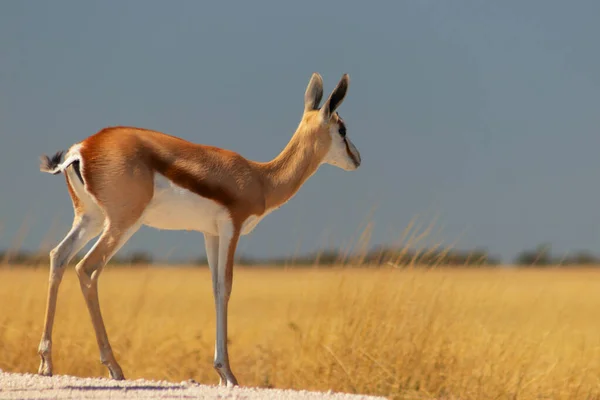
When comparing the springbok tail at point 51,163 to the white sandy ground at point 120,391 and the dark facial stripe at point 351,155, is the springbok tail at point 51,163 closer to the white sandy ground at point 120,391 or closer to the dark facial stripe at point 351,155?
the white sandy ground at point 120,391

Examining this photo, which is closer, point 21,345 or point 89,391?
point 89,391

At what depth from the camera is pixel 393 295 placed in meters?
9.60

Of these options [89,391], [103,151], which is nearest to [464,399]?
[89,391]

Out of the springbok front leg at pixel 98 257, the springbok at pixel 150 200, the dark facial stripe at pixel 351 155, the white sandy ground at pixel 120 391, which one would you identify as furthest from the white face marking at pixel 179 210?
the dark facial stripe at pixel 351 155

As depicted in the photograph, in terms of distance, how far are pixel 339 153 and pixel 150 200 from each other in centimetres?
230

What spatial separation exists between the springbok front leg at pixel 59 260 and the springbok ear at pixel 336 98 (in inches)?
101

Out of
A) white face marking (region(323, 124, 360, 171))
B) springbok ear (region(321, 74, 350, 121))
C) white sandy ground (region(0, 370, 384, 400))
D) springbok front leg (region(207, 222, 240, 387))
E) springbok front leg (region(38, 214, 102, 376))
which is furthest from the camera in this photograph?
white face marking (region(323, 124, 360, 171))

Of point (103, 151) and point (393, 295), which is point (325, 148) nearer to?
point (393, 295)

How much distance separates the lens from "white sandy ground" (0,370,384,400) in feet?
23.5

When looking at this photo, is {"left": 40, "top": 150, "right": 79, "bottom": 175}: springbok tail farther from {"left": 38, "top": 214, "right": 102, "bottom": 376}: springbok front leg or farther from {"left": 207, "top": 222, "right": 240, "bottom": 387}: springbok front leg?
{"left": 207, "top": 222, "right": 240, "bottom": 387}: springbok front leg

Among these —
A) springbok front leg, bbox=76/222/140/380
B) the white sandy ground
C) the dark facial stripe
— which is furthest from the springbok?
the dark facial stripe

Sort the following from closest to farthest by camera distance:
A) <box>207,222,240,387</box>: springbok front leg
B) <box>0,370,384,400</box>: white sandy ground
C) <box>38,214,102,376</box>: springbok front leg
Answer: <box>0,370,384,400</box>: white sandy ground
<box>38,214,102,376</box>: springbok front leg
<box>207,222,240,387</box>: springbok front leg

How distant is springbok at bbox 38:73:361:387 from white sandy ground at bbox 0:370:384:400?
0.38 m

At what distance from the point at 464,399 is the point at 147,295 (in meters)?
4.53
